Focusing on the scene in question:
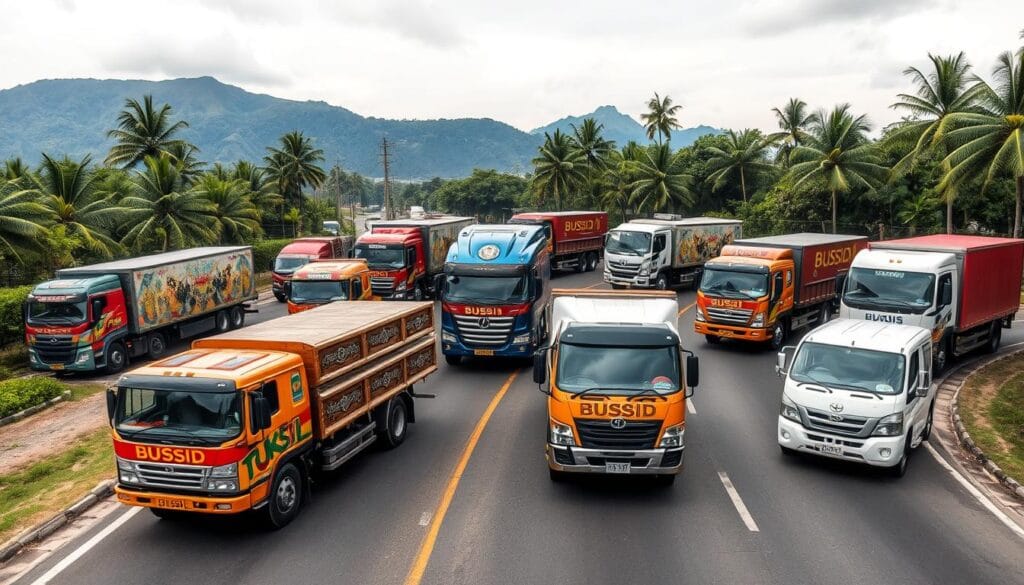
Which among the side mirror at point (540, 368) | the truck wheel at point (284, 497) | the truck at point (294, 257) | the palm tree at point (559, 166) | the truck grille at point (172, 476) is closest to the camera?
the truck grille at point (172, 476)

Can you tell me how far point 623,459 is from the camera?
1145cm

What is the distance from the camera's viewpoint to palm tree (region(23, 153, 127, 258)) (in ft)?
106

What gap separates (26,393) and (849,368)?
758 inches

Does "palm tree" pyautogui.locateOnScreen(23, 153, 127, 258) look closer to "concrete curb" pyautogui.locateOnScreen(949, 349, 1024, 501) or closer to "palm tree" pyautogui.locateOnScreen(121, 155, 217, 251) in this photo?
"palm tree" pyautogui.locateOnScreen(121, 155, 217, 251)

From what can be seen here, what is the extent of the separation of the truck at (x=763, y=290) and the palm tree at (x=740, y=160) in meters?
40.2

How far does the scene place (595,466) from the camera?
11531mm

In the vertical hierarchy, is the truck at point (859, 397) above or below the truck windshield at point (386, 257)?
below

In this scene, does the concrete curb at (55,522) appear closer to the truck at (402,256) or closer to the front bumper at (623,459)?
the front bumper at (623,459)

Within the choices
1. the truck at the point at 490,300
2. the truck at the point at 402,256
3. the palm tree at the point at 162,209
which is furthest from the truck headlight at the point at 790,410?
the palm tree at the point at 162,209

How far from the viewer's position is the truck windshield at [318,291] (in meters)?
25.5

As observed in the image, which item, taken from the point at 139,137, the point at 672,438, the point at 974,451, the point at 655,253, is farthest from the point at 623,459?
the point at 139,137

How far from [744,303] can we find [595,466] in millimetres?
12765

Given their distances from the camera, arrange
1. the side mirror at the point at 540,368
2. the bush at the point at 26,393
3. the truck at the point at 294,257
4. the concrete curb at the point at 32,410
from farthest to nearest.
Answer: the truck at the point at 294,257, the bush at the point at 26,393, the concrete curb at the point at 32,410, the side mirror at the point at 540,368

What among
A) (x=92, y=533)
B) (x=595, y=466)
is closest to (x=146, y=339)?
(x=92, y=533)
